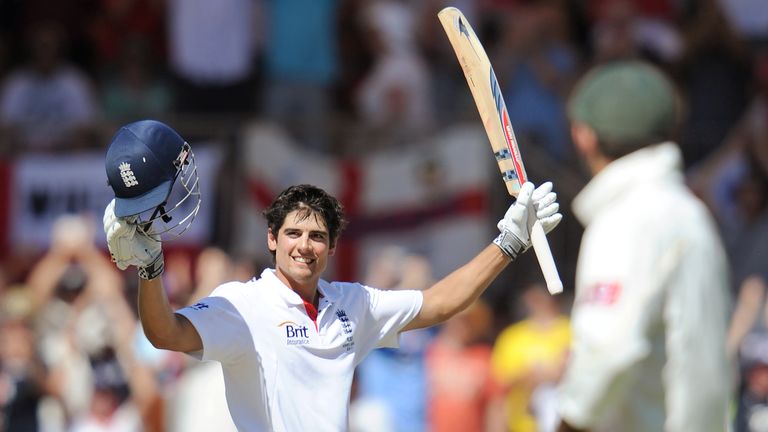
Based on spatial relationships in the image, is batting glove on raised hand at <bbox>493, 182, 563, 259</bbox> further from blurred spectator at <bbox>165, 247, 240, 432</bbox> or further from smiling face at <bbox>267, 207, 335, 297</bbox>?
blurred spectator at <bbox>165, 247, 240, 432</bbox>

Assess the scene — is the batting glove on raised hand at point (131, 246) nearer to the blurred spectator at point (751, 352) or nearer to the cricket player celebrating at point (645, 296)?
the cricket player celebrating at point (645, 296)

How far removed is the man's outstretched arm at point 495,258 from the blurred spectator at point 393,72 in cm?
604

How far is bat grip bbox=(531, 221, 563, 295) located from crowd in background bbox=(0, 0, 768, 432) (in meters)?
2.85

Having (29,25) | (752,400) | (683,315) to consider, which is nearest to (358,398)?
(752,400)

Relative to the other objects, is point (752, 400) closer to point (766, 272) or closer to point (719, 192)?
point (766, 272)

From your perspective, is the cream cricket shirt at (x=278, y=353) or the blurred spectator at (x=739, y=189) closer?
the cream cricket shirt at (x=278, y=353)

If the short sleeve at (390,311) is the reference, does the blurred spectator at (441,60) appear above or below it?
above

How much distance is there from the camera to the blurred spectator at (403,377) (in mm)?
10148

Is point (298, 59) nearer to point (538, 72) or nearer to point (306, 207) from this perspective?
point (538, 72)

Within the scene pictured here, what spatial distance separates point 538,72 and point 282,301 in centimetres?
676

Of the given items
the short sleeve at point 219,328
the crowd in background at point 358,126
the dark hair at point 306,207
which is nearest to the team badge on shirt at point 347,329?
the dark hair at point 306,207

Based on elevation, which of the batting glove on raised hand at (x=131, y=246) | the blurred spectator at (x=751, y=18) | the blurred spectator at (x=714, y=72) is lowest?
the batting glove on raised hand at (x=131, y=246)

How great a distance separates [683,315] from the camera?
4.32 m

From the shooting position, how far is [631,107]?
447cm
